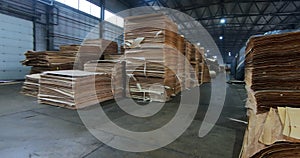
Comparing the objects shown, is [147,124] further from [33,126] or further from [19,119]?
[19,119]

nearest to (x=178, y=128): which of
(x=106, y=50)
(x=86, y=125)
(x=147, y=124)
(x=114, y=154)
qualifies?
(x=147, y=124)

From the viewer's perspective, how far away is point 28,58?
5730mm

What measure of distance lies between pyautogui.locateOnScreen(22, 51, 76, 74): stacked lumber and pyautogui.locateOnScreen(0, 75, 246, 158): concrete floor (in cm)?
274

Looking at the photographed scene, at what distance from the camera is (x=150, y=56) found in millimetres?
3951

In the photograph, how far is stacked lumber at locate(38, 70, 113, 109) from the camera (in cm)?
311

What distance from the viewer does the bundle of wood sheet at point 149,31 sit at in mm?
3822

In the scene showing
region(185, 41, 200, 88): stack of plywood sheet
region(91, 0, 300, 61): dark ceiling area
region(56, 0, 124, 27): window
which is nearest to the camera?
region(185, 41, 200, 88): stack of plywood sheet

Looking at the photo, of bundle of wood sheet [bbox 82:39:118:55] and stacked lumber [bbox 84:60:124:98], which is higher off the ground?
bundle of wood sheet [bbox 82:39:118:55]

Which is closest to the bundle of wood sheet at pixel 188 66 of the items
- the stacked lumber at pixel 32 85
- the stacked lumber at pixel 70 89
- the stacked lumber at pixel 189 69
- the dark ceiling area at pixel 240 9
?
the stacked lumber at pixel 189 69

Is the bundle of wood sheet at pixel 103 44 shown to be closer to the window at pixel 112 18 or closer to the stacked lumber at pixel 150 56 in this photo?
the stacked lumber at pixel 150 56

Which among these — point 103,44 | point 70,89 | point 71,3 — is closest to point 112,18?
point 71,3

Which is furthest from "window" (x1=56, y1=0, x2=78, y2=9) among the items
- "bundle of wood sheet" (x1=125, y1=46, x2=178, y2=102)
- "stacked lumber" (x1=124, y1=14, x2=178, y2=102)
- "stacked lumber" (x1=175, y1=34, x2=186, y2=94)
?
"stacked lumber" (x1=175, y1=34, x2=186, y2=94)

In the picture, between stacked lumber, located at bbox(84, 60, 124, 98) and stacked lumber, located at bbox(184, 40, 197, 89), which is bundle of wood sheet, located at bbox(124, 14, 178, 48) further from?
stacked lumber, located at bbox(184, 40, 197, 89)

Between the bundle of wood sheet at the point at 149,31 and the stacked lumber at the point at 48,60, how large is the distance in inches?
113
